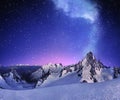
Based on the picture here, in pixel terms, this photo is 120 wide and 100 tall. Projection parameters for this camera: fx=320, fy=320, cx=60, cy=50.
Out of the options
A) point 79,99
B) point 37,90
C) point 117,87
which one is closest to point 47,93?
point 37,90

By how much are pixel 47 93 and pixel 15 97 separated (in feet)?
6.15

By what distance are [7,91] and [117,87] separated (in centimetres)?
683

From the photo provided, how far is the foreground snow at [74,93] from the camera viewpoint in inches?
654

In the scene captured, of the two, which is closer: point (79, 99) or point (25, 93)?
point (79, 99)

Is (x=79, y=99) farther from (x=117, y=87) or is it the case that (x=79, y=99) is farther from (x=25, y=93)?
(x=25, y=93)

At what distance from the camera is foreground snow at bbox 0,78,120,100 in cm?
1662

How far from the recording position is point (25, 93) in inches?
747

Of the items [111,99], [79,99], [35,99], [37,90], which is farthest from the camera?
[37,90]

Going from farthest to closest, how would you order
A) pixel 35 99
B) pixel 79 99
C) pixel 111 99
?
pixel 35 99 → pixel 79 99 → pixel 111 99

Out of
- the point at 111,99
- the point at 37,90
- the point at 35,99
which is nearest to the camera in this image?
the point at 111,99

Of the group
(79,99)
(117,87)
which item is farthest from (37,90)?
(117,87)

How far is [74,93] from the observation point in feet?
58.8

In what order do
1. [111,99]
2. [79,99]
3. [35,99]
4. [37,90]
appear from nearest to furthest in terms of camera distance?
[111,99], [79,99], [35,99], [37,90]

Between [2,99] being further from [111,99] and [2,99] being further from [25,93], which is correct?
[111,99]
